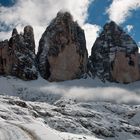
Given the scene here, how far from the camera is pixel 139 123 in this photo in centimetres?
17088

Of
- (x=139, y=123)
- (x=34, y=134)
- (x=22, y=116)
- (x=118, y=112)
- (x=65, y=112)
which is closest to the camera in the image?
(x=34, y=134)

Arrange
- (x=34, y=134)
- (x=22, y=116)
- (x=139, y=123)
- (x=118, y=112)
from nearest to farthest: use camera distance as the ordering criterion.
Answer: (x=34, y=134) → (x=22, y=116) → (x=139, y=123) → (x=118, y=112)

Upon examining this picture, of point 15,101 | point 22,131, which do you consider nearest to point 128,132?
point 15,101

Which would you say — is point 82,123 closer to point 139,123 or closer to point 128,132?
point 128,132

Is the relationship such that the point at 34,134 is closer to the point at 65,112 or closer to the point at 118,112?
the point at 65,112

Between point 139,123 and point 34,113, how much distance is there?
55818 mm

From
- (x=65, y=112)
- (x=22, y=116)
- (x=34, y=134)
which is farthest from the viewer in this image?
(x=65, y=112)

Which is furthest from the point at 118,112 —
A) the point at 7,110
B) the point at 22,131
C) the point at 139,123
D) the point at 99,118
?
the point at 22,131

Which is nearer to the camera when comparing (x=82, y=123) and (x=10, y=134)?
(x=10, y=134)

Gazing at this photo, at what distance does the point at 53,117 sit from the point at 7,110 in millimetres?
19189

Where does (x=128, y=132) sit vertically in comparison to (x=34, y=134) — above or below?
below

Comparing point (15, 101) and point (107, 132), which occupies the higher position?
point (15, 101)

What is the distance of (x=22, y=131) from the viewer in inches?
1446

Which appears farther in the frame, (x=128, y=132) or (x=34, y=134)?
(x=128, y=132)
